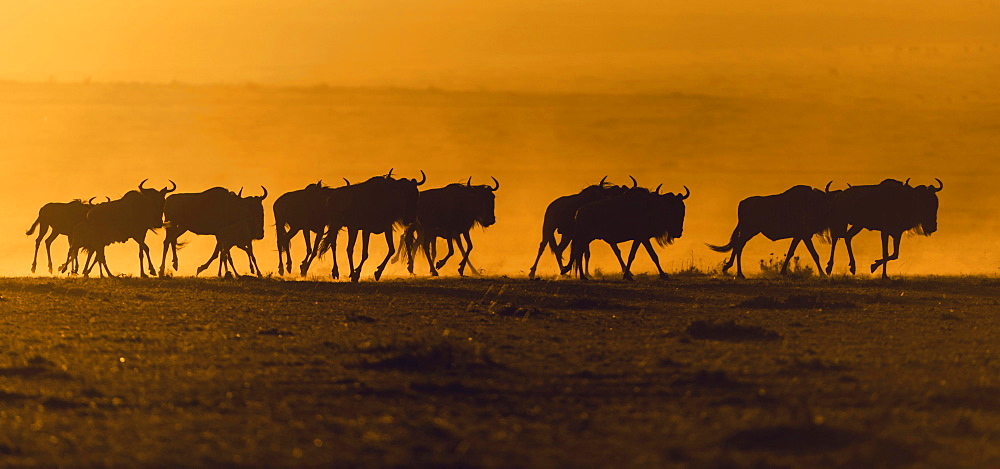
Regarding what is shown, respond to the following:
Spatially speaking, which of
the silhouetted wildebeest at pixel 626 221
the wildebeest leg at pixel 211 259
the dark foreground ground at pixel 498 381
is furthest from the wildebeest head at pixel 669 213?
the wildebeest leg at pixel 211 259

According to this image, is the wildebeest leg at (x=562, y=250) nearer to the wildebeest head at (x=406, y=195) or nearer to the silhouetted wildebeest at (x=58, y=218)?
the wildebeest head at (x=406, y=195)

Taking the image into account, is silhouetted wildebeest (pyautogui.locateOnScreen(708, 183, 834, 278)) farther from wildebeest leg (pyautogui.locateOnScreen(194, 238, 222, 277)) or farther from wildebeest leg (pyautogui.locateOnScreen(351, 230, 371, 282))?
wildebeest leg (pyautogui.locateOnScreen(194, 238, 222, 277))

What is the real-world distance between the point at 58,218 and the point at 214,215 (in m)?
4.97

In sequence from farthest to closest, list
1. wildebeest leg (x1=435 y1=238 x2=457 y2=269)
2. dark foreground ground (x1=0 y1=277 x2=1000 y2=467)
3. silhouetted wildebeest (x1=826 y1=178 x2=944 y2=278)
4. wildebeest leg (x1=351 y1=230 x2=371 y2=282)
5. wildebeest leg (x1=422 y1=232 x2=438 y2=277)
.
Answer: wildebeest leg (x1=422 y1=232 x2=438 y2=277), wildebeest leg (x1=435 y1=238 x2=457 y2=269), silhouetted wildebeest (x1=826 y1=178 x2=944 y2=278), wildebeest leg (x1=351 y1=230 x2=371 y2=282), dark foreground ground (x1=0 y1=277 x2=1000 y2=467)

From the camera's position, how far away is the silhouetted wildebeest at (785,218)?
102ft

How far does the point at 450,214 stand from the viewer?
105 feet

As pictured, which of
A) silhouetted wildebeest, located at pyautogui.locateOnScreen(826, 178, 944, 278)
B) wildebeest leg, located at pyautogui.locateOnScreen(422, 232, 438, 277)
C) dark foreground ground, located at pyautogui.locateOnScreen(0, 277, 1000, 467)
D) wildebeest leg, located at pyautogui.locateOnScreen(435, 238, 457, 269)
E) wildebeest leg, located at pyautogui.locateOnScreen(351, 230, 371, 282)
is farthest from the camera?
wildebeest leg, located at pyautogui.locateOnScreen(422, 232, 438, 277)

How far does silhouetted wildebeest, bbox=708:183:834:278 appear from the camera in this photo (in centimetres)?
3102

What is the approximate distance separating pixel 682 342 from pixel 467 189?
16148 mm

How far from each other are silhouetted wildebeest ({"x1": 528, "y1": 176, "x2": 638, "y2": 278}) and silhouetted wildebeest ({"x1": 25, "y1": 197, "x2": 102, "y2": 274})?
10393 mm

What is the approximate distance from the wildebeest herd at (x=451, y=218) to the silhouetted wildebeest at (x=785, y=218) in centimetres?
2

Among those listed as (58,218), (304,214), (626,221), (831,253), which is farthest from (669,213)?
(58,218)

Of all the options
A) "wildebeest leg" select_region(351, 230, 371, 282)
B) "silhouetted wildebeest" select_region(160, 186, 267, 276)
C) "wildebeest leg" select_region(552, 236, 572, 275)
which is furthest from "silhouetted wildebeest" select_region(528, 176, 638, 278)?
"silhouetted wildebeest" select_region(160, 186, 267, 276)

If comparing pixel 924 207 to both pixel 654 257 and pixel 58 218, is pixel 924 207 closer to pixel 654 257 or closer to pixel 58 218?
pixel 654 257
